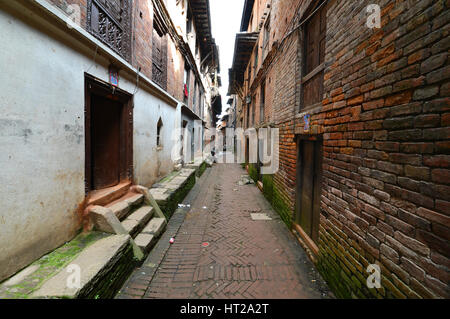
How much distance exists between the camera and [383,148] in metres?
1.93

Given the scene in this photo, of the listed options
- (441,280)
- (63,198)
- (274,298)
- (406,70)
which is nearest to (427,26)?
(406,70)

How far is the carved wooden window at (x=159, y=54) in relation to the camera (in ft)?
20.7

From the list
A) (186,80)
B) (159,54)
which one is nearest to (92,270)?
(159,54)

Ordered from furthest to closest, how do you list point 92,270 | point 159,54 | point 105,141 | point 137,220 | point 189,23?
point 189,23 < point 159,54 < point 105,141 < point 137,220 < point 92,270

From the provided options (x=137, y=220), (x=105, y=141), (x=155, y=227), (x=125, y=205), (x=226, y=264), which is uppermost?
(x=105, y=141)

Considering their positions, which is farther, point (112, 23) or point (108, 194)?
point (112, 23)

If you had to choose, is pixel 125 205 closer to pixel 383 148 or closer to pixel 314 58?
pixel 383 148

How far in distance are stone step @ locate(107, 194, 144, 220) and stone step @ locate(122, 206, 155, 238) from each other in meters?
0.12

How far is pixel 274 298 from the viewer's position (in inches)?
104

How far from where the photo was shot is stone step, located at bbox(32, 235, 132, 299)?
6.42 feet

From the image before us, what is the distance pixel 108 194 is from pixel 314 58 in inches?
199

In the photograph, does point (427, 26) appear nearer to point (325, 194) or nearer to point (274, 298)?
point (325, 194)

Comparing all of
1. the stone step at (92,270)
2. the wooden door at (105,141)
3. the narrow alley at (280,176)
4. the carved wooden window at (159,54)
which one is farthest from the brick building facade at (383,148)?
the carved wooden window at (159,54)

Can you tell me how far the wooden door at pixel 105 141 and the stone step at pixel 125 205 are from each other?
64 cm
